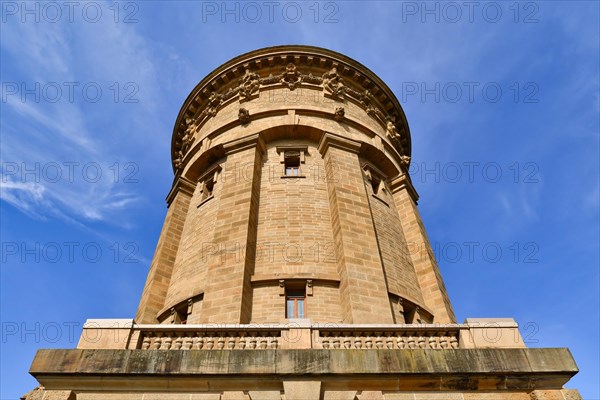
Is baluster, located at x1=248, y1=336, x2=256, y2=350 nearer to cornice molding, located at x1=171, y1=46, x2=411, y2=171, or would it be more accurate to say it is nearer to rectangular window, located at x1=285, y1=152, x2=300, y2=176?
rectangular window, located at x1=285, y1=152, x2=300, y2=176

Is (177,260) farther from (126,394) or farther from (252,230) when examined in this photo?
(126,394)

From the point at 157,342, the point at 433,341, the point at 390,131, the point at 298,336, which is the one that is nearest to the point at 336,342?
the point at 298,336

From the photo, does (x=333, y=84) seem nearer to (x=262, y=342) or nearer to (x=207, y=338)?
(x=262, y=342)

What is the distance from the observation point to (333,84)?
21.2m

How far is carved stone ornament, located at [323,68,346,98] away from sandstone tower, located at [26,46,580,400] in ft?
0.24

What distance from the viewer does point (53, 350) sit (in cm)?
874

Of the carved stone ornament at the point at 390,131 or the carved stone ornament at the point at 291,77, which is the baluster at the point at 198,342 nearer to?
the carved stone ornament at the point at 291,77

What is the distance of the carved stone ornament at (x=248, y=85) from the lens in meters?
20.8

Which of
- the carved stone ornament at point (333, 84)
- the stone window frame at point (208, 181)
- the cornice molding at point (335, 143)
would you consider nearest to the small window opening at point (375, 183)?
the cornice molding at point (335, 143)

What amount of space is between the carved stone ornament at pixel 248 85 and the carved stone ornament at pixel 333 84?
326cm

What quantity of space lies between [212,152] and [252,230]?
5.75m

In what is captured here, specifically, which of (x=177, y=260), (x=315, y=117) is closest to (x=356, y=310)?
(x=177, y=260)

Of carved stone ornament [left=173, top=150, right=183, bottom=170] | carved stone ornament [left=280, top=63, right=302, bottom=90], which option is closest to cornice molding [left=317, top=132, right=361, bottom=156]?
carved stone ornament [left=280, top=63, right=302, bottom=90]

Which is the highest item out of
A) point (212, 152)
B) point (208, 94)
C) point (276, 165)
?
point (208, 94)
